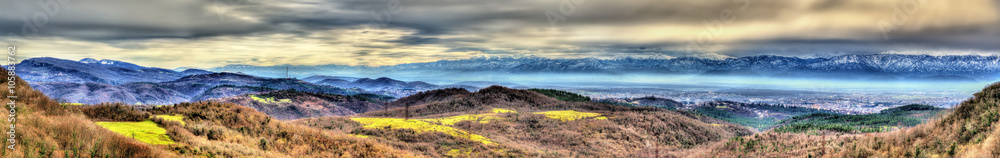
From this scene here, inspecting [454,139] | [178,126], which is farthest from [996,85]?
[178,126]

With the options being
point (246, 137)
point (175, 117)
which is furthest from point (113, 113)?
point (246, 137)

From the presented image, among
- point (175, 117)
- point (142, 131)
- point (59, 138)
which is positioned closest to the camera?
point (59, 138)

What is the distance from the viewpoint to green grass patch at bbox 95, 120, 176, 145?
16109 millimetres

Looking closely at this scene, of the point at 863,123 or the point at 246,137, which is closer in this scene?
the point at 246,137

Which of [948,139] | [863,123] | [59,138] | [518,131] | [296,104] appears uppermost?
[59,138]

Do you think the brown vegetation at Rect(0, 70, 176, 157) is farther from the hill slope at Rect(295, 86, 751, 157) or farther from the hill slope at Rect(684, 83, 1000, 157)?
the hill slope at Rect(684, 83, 1000, 157)

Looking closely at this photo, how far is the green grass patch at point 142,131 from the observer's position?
16109 millimetres

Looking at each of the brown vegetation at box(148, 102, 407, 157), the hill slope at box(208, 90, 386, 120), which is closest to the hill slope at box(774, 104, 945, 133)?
the brown vegetation at box(148, 102, 407, 157)

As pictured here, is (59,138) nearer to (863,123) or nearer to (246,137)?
(246,137)

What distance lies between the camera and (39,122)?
508 inches

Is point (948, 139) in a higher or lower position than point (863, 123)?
higher

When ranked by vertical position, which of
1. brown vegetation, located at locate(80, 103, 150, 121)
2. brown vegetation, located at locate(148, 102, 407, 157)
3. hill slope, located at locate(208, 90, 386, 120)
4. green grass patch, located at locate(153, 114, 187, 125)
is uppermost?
brown vegetation, located at locate(80, 103, 150, 121)

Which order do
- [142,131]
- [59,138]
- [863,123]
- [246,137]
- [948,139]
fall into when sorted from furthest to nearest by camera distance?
[863,123] → [246,137] → [948,139] → [142,131] → [59,138]

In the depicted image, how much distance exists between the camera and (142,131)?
667 inches
